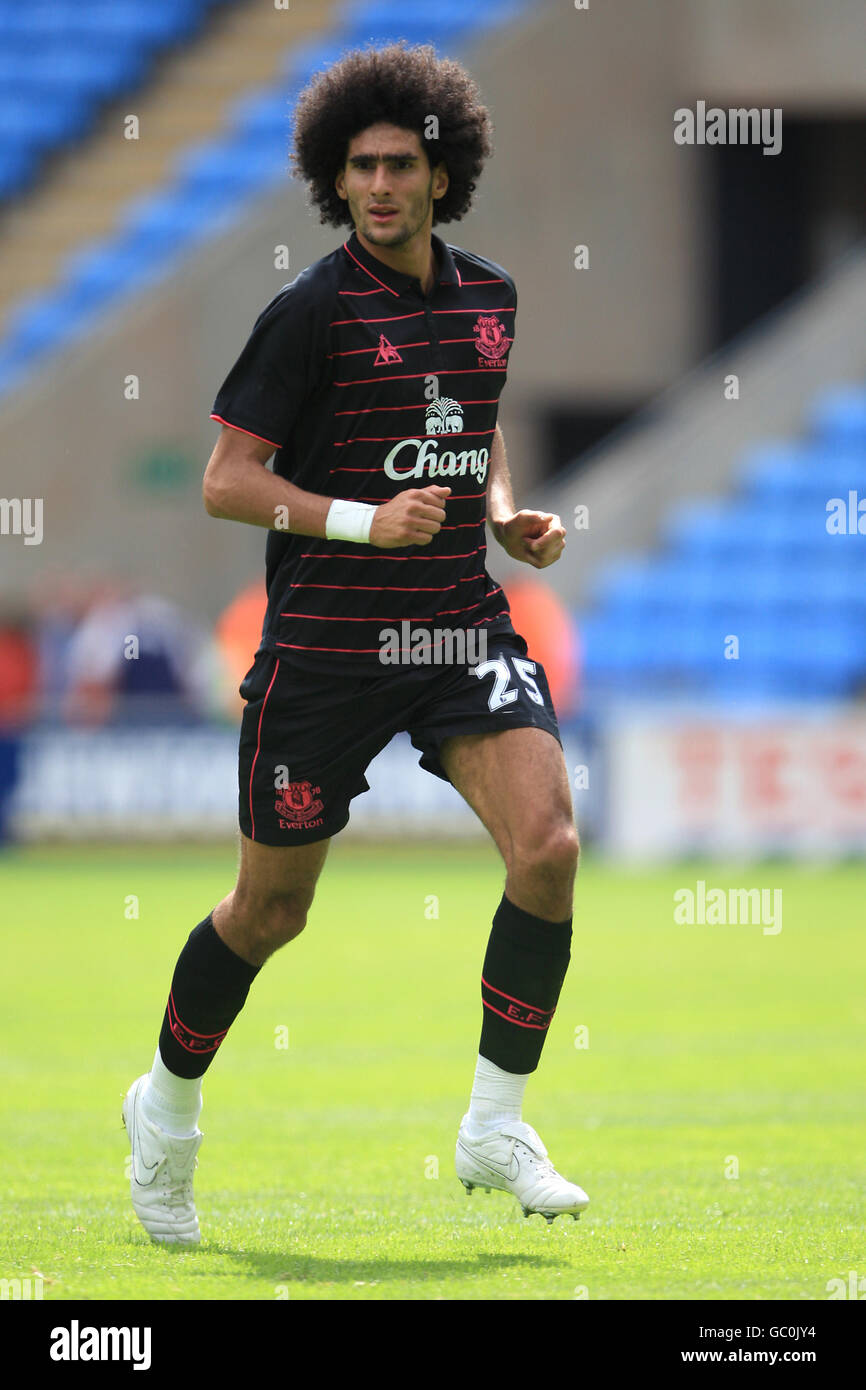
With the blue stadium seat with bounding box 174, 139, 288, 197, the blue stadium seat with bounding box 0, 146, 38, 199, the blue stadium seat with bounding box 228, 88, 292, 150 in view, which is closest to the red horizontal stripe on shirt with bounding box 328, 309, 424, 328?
the blue stadium seat with bounding box 174, 139, 288, 197

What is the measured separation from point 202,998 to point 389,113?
7.05 feet

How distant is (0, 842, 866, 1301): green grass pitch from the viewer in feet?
15.3

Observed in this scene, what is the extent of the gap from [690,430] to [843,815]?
665cm

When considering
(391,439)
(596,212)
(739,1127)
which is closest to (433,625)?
(391,439)

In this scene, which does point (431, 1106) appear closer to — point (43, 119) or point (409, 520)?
point (409, 520)

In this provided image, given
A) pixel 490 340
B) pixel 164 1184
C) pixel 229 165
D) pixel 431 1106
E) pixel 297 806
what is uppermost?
pixel 229 165

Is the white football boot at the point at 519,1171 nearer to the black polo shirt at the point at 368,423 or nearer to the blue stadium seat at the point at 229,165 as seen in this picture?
the black polo shirt at the point at 368,423

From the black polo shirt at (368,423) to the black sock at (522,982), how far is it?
2.35 ft

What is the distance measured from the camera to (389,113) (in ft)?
16.7

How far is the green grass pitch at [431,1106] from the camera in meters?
4.66

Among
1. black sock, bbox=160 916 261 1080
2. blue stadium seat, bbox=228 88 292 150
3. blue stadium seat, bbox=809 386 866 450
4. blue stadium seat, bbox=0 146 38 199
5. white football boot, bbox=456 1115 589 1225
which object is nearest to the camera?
white football boot, bbox=456 1115 589 1225

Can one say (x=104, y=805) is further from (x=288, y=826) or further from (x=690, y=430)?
(x=288, y=826)

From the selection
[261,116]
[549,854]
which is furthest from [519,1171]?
[261,116]

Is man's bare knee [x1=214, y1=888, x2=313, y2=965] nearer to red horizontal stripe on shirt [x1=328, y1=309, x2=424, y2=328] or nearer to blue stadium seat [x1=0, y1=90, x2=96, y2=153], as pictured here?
red horizontal stripe on shirt [x1=328, y1=309, x2=424, y2=328]
